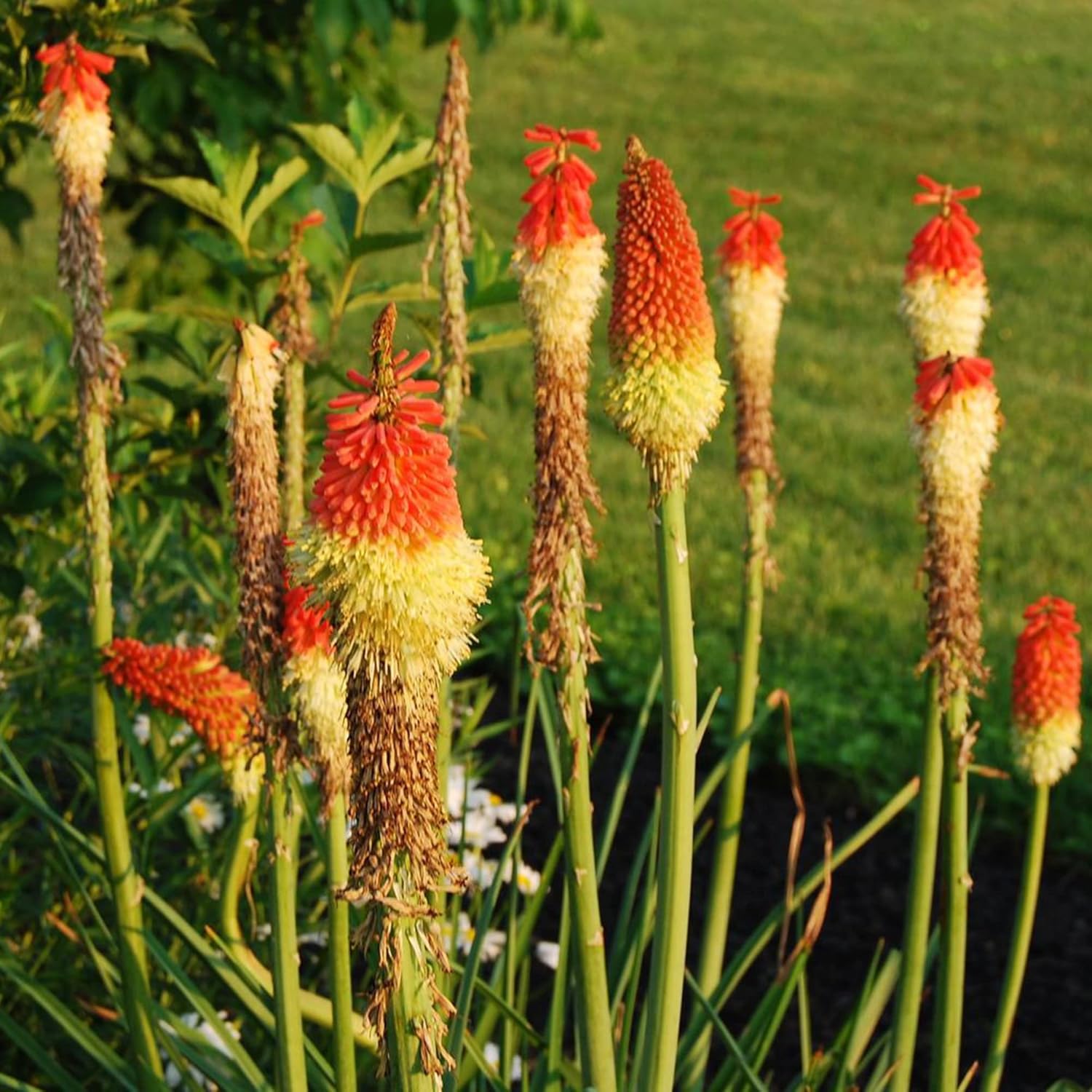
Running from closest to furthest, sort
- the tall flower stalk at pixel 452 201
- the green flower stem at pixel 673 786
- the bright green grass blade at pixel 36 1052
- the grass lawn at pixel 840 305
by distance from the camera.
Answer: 1. the green flower stem at pixel 673 786
2. the tall flower stalk at pixel 452 201
3. the bright green grass blade at pixel 36 1052
4. the grass lawn at pixel 840 305

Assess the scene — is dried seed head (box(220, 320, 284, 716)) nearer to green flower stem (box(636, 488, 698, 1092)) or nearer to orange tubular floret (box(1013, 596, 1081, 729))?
green flower stem (box(636, 488, 698, 1092))

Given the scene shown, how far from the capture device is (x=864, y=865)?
4883 mm

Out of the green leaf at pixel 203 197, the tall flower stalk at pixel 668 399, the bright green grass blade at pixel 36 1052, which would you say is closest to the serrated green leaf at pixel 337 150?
the green leaf at pixel 203 197

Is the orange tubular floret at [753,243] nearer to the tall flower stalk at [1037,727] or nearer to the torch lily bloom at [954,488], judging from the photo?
the torch lily bloom at [954,488]

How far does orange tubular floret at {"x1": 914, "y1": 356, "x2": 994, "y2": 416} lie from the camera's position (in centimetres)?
228

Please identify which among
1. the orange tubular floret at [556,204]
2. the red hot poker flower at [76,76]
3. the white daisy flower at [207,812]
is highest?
the red hot poker flower at [76,76]

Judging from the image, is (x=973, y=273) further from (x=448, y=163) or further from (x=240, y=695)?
(x=240, y=695)

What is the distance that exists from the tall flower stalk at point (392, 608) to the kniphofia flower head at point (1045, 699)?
145cm

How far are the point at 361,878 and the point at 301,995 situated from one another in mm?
880

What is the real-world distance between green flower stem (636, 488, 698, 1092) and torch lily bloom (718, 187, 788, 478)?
1011 mm

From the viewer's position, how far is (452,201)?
2.12 m

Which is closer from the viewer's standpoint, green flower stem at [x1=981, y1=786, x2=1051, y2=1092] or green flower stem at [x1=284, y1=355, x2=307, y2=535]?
green flower stem at [x1=284, y1=355, x2=307, y2=535]

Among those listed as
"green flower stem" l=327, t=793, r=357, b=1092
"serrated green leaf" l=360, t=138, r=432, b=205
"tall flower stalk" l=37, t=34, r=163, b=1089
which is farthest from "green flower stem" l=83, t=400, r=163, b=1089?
"serrated green leaf" l=360, t=138, r=432, b=205

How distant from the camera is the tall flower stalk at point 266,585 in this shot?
5.95 feet
